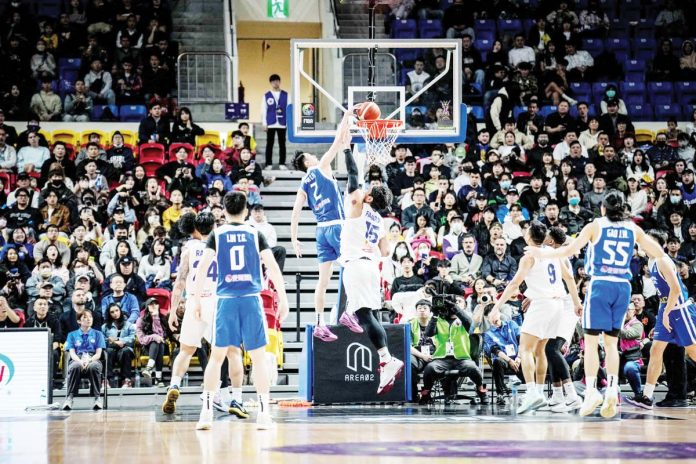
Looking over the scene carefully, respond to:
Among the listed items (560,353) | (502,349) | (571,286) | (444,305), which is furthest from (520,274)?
(502,349)

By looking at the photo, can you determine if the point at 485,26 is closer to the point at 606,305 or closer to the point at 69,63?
the point at 69,63

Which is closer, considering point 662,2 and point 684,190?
point 684,190

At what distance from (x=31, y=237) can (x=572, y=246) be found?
9.46 m

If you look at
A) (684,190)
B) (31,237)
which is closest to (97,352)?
(31,237)

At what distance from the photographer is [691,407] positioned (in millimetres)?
12555

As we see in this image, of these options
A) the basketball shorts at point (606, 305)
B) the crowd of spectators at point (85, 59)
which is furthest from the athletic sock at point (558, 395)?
the crowd of spectators at point (85, 59)

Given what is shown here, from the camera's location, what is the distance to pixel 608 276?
1059cm

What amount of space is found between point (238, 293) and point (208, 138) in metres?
11.4

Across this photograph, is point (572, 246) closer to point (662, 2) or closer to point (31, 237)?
point (31, 237)

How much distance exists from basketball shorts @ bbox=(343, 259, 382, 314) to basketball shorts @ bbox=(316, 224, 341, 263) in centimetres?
70

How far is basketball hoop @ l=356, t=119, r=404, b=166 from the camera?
13.1 meters

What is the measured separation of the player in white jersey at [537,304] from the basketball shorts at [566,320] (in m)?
0.08

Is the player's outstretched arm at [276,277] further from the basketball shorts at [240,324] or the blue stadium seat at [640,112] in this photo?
the blue stadium seat at [640,112]

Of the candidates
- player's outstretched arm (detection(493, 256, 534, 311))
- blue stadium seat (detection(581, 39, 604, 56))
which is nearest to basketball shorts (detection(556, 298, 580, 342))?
player's outstretched arm (detection(493, 256, 534, 311))
